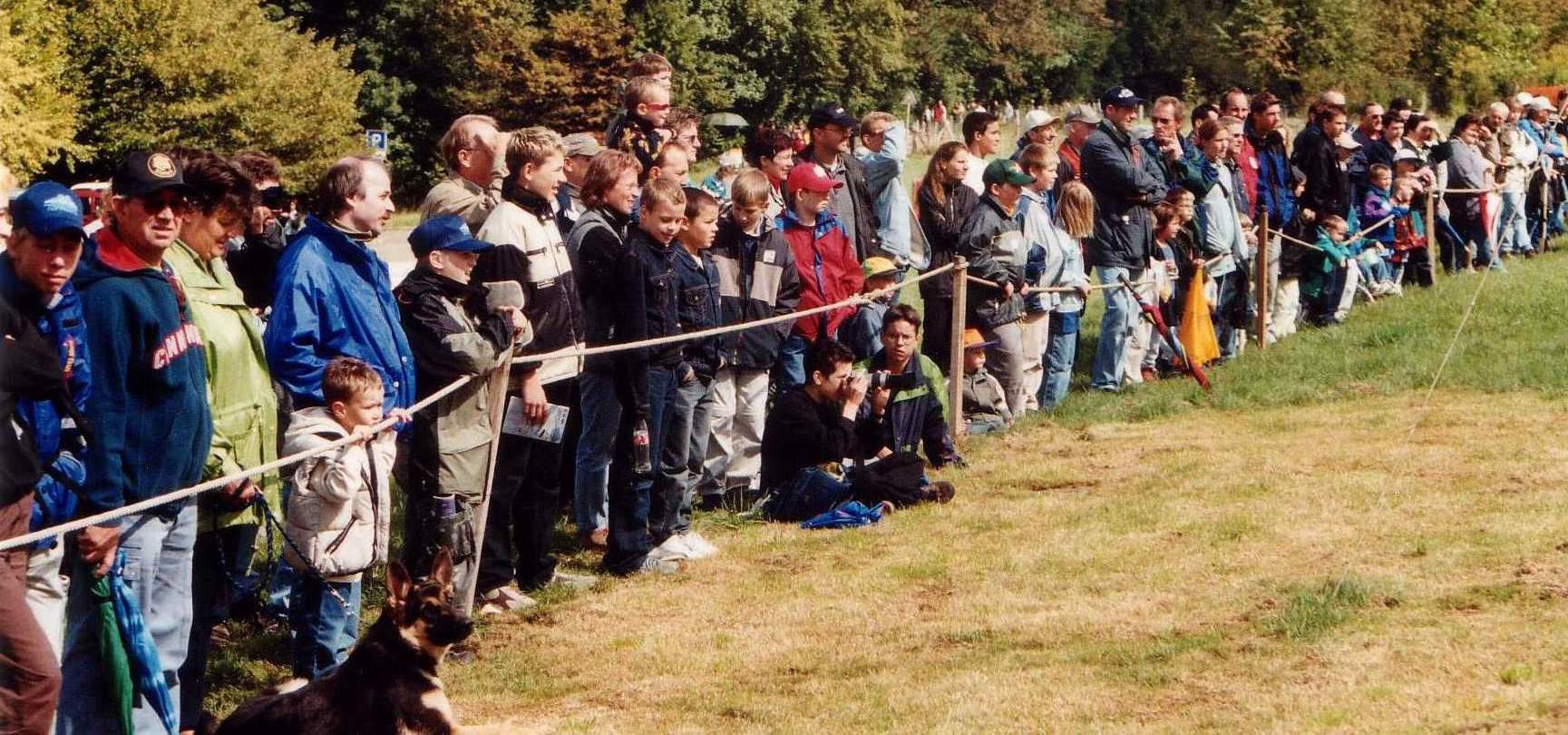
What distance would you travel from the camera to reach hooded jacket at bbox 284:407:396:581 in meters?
6.41

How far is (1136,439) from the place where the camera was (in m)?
12.0

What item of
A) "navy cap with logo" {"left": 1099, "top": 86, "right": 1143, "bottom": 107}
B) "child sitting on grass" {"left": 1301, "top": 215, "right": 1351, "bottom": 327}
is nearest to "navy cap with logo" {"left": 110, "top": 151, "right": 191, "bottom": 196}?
"navy cap with logo" {"left": 1099, "top": 86, "right": 1143, "bottom": 107}

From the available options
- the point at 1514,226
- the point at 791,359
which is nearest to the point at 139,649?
the point at 791,359

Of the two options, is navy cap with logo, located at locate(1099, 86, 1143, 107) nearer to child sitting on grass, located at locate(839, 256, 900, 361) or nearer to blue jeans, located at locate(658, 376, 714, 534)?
child sitting on grass, located at locate(839, 256, 900, 361)

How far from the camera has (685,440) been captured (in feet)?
29.5

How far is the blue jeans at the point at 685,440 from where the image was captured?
892cm

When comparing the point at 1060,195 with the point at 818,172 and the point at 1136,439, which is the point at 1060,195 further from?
the point at 818,172

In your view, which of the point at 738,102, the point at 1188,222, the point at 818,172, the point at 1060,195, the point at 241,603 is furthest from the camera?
the point at 738,102

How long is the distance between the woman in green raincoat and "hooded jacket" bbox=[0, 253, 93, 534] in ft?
2.85

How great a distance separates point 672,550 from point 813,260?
8.64 ft

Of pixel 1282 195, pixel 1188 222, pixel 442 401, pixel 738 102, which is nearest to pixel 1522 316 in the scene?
pixel 1282 195

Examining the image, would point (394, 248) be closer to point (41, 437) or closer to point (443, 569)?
point (443, 569)

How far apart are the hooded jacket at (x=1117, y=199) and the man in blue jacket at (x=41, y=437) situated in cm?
942

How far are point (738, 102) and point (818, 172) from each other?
54582 millimetres
